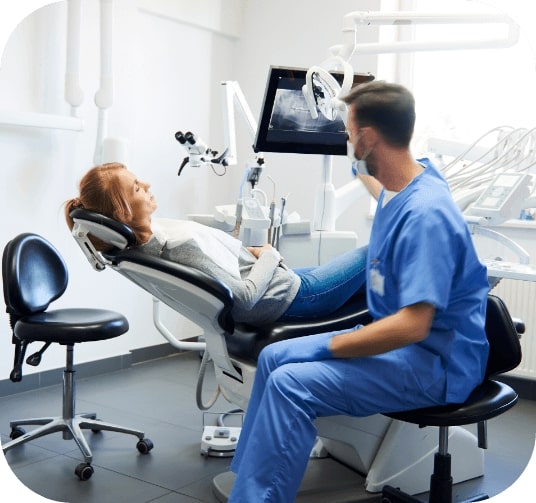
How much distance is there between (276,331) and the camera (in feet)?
6.59

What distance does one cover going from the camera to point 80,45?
→ 3.35m

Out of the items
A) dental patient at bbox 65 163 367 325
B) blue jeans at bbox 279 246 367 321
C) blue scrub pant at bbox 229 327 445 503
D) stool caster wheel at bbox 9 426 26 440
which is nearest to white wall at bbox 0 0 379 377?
stool caster wheel at bbox 9 426 26 440

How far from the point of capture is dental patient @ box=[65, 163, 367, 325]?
1996 mm

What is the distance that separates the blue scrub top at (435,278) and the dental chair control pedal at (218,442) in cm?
98

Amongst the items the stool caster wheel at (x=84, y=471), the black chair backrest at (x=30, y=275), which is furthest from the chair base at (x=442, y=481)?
the black chair backrest at (x=30, y=275)

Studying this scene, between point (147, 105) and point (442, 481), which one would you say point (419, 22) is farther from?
point (147, 105)

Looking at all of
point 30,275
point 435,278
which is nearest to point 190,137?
point 30,275

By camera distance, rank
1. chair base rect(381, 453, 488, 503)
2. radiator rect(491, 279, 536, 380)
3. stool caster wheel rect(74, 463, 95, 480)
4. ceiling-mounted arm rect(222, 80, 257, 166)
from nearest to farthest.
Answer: chair base rect(381, 453, 488, 503) → stool caster wheel rect(74, 463, 95, 480) → ceiling-mounted arm rect(222, 80, 257, 166) → radiator rect(491, 279, 536, 380)

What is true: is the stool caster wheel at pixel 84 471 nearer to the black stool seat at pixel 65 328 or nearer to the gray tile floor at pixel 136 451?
the gray tile floor at pixel 136 451

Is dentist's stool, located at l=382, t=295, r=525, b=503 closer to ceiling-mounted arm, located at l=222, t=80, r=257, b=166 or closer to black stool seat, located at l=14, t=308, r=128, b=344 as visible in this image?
black stool seat, located at l=14, t=308, r=128, b=344

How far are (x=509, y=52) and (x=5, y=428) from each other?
295 centimetres

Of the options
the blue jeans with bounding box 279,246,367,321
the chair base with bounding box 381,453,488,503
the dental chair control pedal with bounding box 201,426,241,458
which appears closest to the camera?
the chair base with bounding box 381,453,488,503

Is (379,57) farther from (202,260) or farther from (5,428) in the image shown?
(5,428)

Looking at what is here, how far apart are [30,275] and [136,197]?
689mm
